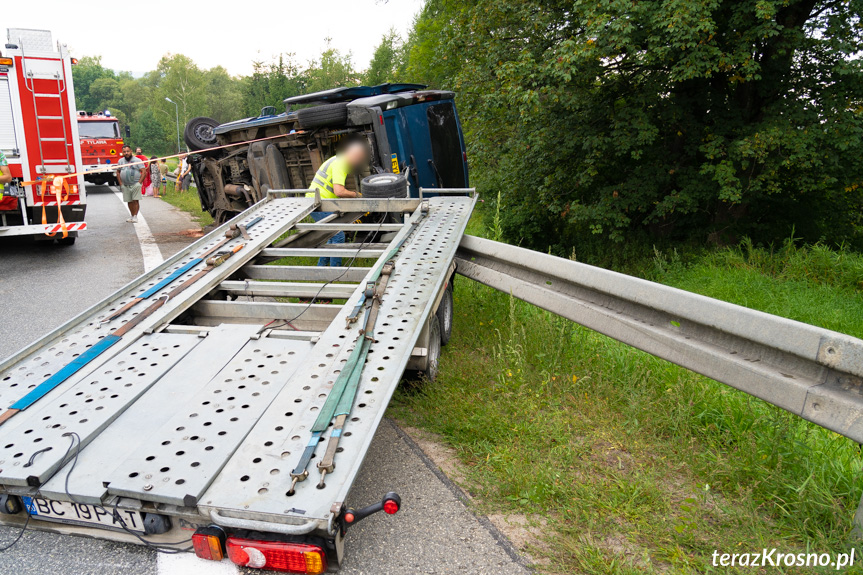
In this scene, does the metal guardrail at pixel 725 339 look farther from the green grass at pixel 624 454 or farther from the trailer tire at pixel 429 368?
the trailer tire at pixel 429 368

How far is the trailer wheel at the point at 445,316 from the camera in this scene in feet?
14.9

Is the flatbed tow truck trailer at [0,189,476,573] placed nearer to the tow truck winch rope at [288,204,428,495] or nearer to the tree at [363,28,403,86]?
the tow truck winch rope at [288,204,428,495]

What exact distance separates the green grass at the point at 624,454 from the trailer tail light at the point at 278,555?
35.1 inches

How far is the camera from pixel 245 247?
455cm

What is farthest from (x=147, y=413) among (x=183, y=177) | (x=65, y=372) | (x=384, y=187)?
(x=183, y=177)

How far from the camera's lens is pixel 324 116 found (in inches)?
289

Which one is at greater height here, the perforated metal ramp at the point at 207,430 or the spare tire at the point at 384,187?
the spare tire at the point at 384,187

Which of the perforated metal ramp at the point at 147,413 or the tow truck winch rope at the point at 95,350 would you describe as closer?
the perforated metal ramp at the point at 147,413

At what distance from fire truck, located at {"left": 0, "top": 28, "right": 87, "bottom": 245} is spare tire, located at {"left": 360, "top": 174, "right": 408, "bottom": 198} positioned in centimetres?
573

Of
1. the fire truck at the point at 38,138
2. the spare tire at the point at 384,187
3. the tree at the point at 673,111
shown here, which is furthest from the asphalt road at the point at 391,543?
the fire truck at the point at 38,138

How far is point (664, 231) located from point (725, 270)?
243 cm

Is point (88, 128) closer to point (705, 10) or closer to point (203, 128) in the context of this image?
point (203, 128)

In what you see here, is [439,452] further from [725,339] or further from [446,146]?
[446,146]

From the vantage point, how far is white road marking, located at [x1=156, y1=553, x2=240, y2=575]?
7.32ft
